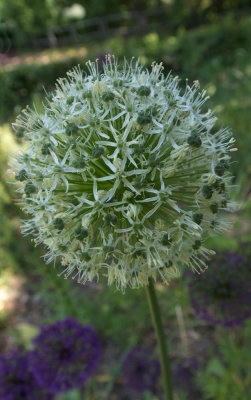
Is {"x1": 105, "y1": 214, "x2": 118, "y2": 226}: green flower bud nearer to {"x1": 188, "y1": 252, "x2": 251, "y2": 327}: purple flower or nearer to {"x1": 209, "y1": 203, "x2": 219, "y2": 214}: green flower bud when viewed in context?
{"x1": 209, "y1": 203, "x2": 219, "y2": 214}: green flower bud

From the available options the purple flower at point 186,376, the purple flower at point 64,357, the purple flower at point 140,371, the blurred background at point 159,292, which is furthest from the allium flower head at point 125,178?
the purple flower at point 186,376

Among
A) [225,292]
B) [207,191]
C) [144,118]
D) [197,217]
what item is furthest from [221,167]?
[225,292]

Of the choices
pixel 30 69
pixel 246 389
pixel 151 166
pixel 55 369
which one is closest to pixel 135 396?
pixel 246 389

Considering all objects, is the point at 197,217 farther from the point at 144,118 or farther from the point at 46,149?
the point at 46,149

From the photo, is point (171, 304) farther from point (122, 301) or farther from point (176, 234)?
point (176, 234)

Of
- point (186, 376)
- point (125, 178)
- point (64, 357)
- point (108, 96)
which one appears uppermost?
point (108, 96)

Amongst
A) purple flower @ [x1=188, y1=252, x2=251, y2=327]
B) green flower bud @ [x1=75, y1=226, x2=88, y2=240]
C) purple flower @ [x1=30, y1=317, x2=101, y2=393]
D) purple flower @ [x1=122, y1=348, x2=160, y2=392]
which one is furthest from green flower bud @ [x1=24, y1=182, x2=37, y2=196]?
purple flower @ [x1=122, y1=348, x2=160, y2=392]

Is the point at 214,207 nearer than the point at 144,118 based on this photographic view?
No
